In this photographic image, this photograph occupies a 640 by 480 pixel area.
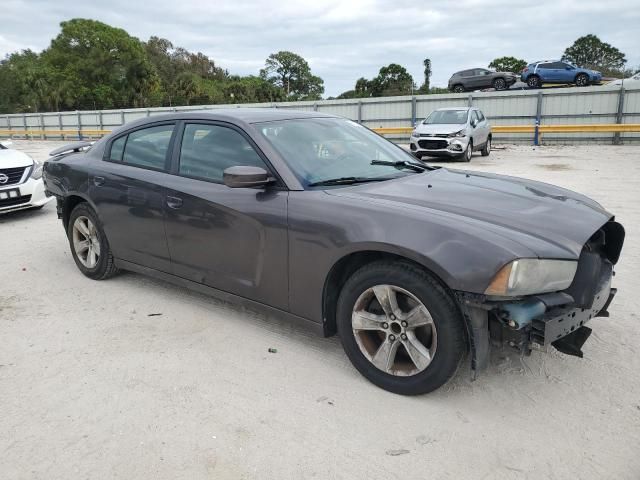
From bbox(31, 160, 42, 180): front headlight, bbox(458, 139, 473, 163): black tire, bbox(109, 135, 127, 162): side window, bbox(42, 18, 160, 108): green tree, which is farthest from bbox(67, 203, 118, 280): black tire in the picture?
bbox(42, 18, 160, 108): green tree

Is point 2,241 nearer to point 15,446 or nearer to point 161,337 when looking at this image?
point 161,337

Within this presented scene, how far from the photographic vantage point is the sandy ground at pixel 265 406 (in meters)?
2.31

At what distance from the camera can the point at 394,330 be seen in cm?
279

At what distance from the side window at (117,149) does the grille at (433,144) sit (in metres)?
11.7

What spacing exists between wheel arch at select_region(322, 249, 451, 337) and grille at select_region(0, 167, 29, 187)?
6.46 metres

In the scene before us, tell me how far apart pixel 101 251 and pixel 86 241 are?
1.05 feet

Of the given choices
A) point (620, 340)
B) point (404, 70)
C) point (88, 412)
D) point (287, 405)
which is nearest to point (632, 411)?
point (620, 340)

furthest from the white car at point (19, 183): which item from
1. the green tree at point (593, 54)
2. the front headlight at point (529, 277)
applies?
the green tree at point (593, 54)

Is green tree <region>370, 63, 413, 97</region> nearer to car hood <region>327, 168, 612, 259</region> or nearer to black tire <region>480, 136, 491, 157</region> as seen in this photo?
black tire <region>480, 136, 491, 157</region>

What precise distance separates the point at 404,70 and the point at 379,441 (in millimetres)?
84815

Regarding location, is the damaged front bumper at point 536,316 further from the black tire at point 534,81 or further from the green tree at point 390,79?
the green tree at point 390,79

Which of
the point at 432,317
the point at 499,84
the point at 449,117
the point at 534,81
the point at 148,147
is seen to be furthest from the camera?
the point at 499,84

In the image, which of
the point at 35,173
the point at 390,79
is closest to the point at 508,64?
the point at 390,79

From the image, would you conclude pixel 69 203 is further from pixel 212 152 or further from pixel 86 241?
pixel 212 152
